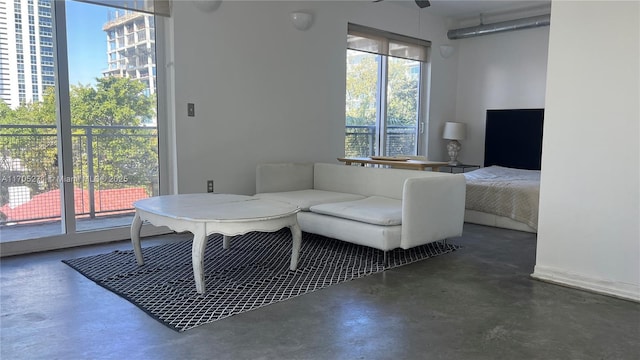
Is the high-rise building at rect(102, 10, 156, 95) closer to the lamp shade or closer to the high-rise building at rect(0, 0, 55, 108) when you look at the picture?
the high-rise building at rect(0, 0, 55, 108)

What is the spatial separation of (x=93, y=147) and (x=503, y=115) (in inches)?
222

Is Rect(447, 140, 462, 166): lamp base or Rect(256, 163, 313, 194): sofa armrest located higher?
Rect(447, 140, 462, 166): lamp base

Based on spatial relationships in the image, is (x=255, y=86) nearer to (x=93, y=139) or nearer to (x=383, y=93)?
(x=93, y=139)

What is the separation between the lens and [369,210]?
375cm

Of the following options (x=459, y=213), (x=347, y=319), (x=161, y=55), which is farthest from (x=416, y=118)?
(x=347, y=319)

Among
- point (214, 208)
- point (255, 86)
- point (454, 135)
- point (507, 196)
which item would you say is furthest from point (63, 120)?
point (454, 135)

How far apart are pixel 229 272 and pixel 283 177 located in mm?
1743

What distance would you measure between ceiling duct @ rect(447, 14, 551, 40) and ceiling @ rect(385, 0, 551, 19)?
0.21 metres

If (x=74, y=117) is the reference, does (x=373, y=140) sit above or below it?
below

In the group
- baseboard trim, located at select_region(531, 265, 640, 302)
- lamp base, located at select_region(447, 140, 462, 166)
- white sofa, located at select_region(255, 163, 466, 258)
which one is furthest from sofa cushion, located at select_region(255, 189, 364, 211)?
lamp base, located at select_region(447, 140, 462, 166)

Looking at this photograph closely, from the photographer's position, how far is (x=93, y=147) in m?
4.18

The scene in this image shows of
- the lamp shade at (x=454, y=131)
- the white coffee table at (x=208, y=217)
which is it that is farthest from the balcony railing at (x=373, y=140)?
the white coffee table at (x=208, y=217)

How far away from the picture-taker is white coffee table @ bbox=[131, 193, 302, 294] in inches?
112

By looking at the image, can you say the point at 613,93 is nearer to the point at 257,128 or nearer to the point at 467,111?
the point at 257,128
